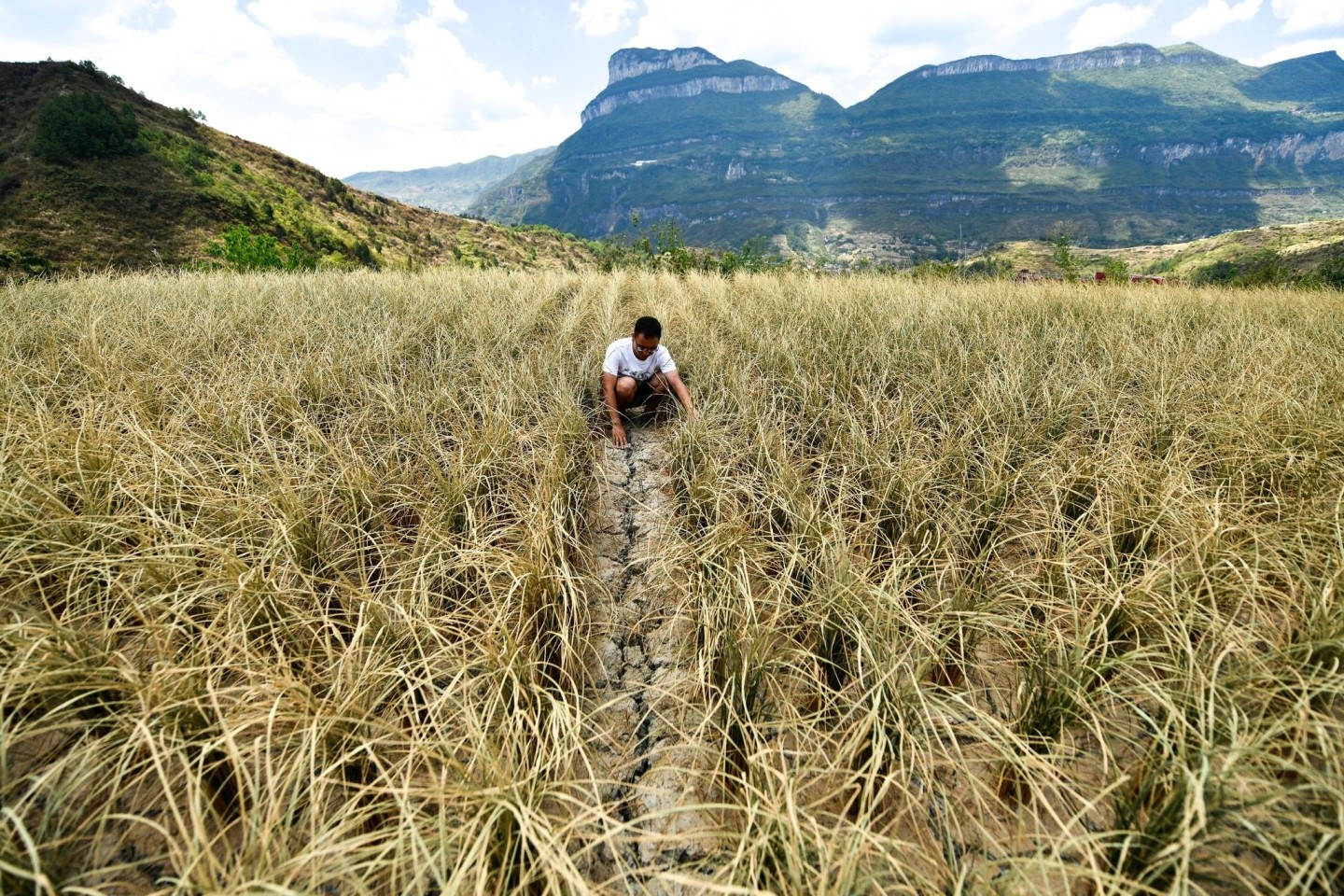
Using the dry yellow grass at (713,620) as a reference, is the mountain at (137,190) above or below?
above

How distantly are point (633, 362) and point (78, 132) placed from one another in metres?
53.4

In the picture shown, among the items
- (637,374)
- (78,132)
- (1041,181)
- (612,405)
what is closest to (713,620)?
(612,405)

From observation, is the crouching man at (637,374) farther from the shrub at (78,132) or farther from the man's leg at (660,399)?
the shrub at (78,132)

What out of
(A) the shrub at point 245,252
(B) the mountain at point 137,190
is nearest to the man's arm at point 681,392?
(A) the shrub at point 245,252

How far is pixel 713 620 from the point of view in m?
1.86

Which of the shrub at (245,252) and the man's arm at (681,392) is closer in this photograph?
the man's arm at (681,392)

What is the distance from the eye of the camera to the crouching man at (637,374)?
11.3ft

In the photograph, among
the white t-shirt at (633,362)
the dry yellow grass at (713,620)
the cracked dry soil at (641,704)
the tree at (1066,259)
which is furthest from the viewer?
the tree at (1066,259)

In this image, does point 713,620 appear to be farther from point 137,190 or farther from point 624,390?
point 137,190

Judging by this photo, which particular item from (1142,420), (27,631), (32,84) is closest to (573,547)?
(27,631)

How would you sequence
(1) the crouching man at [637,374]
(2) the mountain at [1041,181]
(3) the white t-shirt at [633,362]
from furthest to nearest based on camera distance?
(2) the mountain at [1041,181] → (3) the white t-shirt at [633,362] → (1) the crouching man at [637,374]

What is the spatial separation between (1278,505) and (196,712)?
4034mm

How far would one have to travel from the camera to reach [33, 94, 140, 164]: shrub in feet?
110

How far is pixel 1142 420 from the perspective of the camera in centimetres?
294
